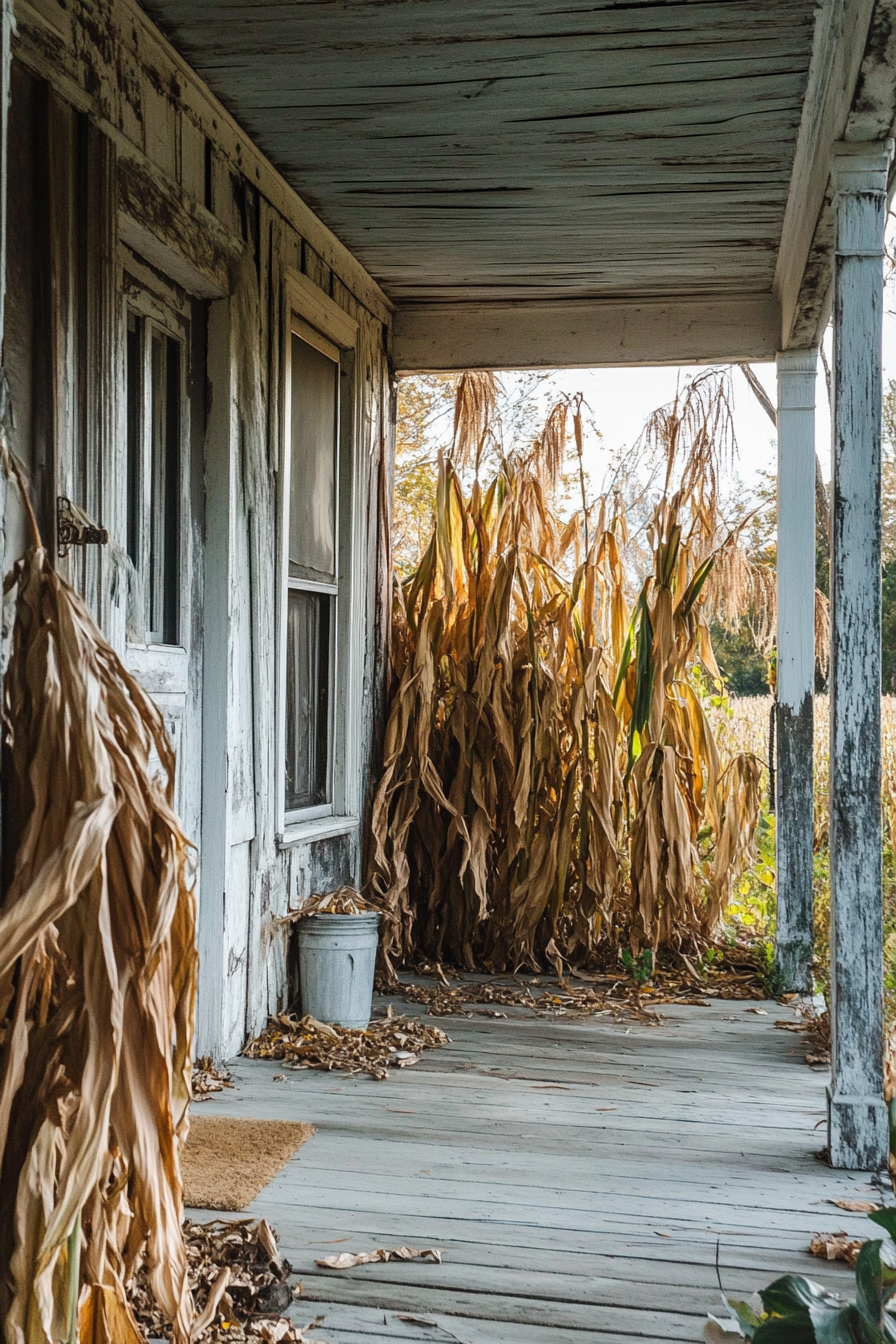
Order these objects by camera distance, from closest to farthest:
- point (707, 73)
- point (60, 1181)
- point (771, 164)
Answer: point (60, 1181) < point (707, 73) < point (771, 164)

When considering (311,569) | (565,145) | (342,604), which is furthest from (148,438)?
(342,604)

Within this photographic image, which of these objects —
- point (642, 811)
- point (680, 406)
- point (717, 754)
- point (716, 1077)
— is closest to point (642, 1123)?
point (716, 1077)

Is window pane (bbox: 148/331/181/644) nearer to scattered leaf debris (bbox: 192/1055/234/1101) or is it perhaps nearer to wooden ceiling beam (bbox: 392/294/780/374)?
scattered leaf debris (bbox: 192/1055/234/1101)

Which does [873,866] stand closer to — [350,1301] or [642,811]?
[350,1301]

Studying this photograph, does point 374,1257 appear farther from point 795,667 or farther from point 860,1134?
point 795,667

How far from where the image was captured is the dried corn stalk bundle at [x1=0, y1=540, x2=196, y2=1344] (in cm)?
163

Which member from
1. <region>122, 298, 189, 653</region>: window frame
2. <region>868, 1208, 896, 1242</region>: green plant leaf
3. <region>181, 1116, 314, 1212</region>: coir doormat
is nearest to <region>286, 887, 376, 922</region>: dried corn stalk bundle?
<region>181, 1116, 314, 1212</region>: coir doormat

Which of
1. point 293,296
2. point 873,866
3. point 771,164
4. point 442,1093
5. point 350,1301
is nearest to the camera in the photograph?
point 350,1301

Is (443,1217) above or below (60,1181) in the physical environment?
below

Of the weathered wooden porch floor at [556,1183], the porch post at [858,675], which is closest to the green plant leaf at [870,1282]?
the weathered wooden porch floor at [556,1183]

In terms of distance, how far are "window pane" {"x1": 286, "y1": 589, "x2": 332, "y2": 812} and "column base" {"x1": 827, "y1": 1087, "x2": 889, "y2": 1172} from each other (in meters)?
2.18

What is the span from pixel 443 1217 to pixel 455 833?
8.20 ft

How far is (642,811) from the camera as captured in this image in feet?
16.3

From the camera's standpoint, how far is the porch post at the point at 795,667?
4.79 metres
